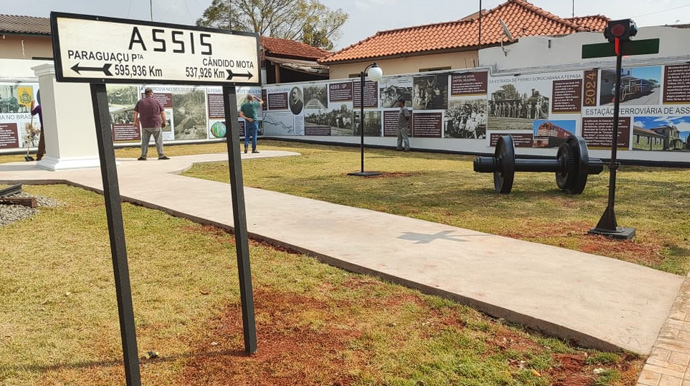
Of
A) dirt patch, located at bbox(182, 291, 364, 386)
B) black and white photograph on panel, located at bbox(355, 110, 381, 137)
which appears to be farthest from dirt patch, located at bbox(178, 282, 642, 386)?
black and white photograph on panel, located at bbox(355, 110, 381, 137)

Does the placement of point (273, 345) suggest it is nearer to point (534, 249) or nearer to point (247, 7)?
point (534, 249)

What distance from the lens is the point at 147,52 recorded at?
246 cm

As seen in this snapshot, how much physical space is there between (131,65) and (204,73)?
405 millimetres

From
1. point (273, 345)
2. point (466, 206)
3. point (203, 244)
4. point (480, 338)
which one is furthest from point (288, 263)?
point (466, 206)

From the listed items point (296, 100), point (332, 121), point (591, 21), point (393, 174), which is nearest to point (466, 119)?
point (332, 121)

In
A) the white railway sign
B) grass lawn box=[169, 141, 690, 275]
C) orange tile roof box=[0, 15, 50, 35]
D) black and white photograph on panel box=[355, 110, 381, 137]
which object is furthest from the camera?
orange tile roof box=[0, 15, 50, 35]

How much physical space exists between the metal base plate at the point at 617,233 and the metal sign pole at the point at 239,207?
13.8ft

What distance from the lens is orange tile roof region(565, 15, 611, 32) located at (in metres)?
22.0

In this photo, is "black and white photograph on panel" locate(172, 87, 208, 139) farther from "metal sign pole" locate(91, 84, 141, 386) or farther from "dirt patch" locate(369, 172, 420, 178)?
"metal sign pole" locate(91, 84, 141, 386)

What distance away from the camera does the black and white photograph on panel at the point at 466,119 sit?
646 inches

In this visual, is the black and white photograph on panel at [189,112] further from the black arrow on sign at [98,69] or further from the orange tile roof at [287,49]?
the black arrow on sign at [98,69]

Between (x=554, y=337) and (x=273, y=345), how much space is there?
168 cm

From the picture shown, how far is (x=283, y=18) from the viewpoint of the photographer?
45.9 m

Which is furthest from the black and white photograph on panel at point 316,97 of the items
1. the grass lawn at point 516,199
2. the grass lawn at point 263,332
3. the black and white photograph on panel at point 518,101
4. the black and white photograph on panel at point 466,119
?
the grass lawn at point 263,332
